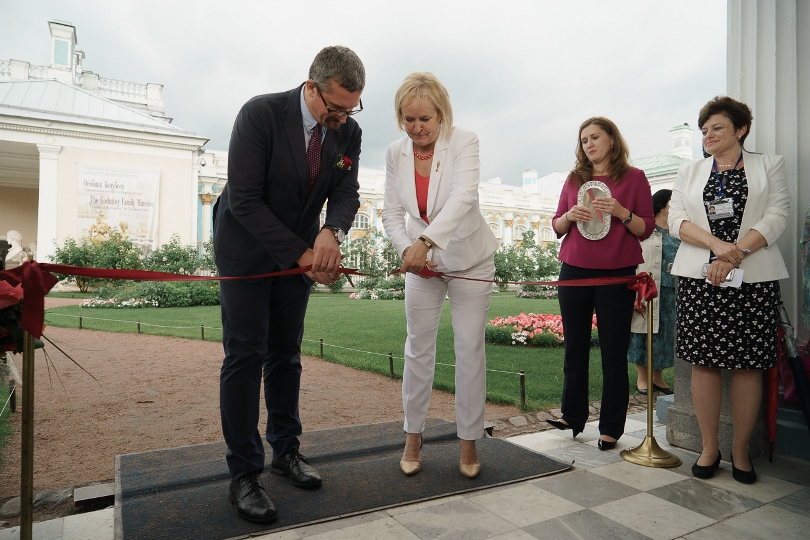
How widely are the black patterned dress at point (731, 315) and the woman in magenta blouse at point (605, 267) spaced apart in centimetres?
36

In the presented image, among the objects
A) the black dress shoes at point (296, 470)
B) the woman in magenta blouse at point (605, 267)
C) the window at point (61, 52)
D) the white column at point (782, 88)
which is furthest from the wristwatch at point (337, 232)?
the window at point (61, 52)

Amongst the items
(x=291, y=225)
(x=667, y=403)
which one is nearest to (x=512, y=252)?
(x=667, y=403)

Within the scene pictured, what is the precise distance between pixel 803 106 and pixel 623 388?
5.99 ft

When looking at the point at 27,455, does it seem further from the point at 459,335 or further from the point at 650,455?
the point at 650,455

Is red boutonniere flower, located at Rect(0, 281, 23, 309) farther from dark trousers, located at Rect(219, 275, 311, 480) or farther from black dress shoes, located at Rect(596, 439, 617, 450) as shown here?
black dress shoes, located at Rect(596, 439, 617, 450)

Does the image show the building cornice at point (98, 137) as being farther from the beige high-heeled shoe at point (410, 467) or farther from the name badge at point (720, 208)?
the name badge at point (720, 208)

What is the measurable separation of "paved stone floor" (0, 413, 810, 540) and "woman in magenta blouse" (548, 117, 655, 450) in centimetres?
49

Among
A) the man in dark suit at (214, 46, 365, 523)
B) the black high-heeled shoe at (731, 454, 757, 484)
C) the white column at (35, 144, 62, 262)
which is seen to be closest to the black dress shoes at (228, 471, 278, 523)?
the man in dark suit at (214, 46, 365, 523)

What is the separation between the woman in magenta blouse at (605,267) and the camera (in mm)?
2930

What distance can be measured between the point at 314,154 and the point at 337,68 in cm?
38

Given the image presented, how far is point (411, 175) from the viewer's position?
8.11ft

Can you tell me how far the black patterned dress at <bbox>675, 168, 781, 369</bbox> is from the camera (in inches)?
98.3

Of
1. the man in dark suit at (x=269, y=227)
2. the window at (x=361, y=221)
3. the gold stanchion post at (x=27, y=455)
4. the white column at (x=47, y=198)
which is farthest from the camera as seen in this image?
the window at (x=361, y=221)

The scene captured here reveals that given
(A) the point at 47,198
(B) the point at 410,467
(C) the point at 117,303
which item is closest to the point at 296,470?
(B) the point at 410,467
